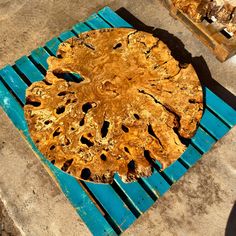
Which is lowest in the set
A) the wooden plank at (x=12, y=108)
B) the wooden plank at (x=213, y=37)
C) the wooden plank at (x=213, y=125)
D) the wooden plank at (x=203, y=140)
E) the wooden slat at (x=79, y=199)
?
the wooden plank at (x=12, y=108)

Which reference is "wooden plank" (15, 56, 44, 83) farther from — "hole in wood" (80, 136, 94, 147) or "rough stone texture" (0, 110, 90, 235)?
"hole in wood" (80, 136, 94, 147)

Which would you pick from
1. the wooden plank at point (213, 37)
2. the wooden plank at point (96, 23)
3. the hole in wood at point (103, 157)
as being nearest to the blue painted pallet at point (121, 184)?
the hole in wood at point (103, 157)

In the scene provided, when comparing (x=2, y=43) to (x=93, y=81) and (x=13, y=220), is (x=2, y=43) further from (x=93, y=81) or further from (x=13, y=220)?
(x=13, y=220)

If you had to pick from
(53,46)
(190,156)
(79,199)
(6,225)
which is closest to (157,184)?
(190,156)

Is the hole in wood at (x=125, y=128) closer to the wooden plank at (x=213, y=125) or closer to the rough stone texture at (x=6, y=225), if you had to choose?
the wooden plank at (x=213, y=125)

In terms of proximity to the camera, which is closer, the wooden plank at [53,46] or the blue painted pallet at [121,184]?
the blue painted pallet at [121,184]

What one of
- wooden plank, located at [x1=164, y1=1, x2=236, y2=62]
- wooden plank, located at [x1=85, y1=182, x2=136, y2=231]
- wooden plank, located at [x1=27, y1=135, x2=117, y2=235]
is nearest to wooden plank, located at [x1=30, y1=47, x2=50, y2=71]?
wooden plank, located at [x1=27, y1=135, x2=117, y2=235]
